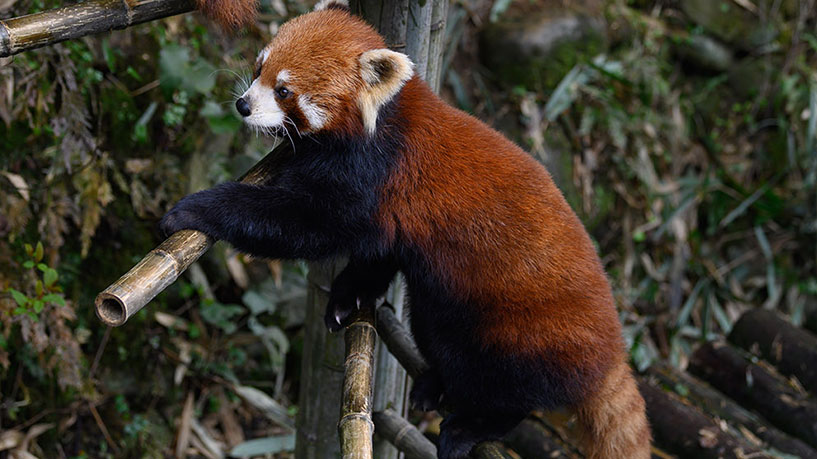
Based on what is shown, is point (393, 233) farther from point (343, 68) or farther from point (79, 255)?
point (79, 255)

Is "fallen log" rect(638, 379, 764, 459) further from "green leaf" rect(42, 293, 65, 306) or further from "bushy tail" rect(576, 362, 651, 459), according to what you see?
"green leaf" rect(42, 293, 65, 306)

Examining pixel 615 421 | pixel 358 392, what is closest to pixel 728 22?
pixel 615 421

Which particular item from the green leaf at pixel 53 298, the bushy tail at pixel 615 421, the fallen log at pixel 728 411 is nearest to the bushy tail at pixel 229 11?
the green leaf at pixel 53 298

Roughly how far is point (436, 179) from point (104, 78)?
1997 millimetres

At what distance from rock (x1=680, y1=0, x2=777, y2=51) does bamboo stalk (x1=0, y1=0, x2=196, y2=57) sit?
14.7 ft

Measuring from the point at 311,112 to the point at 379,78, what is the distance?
7.7 inches

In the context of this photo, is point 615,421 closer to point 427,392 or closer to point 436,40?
point 427,392

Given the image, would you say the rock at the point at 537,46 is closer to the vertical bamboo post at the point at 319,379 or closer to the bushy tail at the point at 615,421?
the vertical bamboo post at the point at 319,379

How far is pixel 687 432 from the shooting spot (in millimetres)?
2840

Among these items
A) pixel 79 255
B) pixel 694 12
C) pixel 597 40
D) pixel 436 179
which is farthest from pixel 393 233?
pixel 694 12

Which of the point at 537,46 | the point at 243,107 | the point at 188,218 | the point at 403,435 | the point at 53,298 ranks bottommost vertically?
the point at 403,435

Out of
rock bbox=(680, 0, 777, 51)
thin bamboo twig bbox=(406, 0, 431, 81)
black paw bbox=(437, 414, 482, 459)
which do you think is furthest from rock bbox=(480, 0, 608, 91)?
black paw bbox=(437, 414, 482, 459)

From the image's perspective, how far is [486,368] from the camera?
7.40 ft

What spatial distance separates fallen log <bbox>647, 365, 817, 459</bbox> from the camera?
293 centimetres
